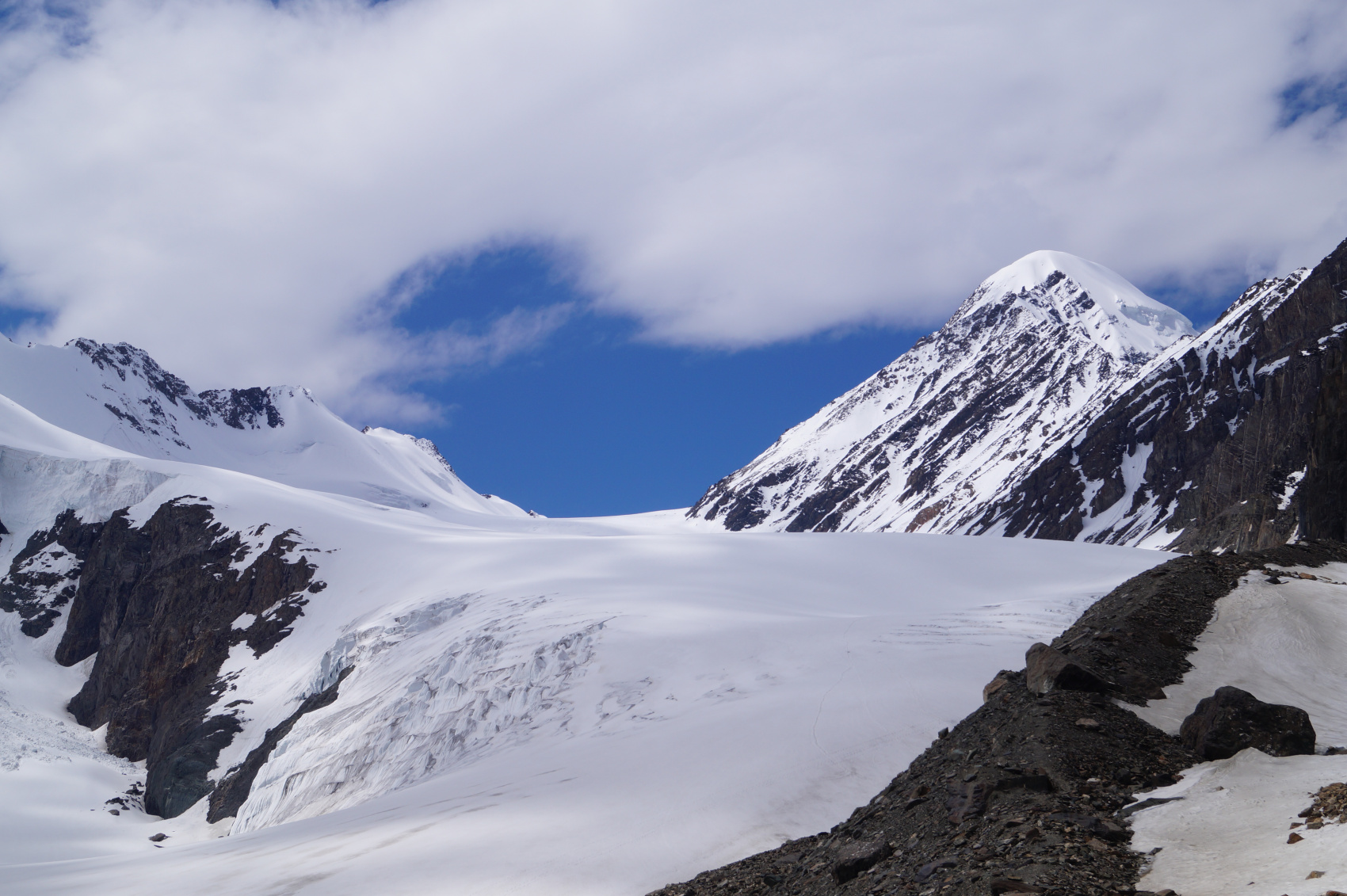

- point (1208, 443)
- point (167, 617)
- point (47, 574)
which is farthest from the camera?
point (1208, 443)

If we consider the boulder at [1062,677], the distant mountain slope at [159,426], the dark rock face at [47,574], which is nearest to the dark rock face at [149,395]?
the distant mountain slope at [159,426]

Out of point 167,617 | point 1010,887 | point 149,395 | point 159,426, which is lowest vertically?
point 1010,887

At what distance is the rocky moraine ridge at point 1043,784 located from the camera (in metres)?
8.03

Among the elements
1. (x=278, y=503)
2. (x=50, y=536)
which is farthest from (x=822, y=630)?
(x=50, y=536)

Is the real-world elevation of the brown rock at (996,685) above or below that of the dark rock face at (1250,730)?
above

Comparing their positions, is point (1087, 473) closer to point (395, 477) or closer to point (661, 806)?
point (395, 477)

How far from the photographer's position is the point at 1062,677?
12.1m

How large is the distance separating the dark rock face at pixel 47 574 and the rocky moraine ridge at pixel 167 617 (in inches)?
3.2

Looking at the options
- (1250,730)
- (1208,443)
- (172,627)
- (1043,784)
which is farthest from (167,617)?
(1208,443)

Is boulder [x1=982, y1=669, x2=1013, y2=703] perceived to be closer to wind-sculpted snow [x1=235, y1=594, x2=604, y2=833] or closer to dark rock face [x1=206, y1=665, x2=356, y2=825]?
wind-sculpted snow [x1=235, y1=594, x2=604, y2=833]

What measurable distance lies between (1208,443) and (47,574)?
453 ft

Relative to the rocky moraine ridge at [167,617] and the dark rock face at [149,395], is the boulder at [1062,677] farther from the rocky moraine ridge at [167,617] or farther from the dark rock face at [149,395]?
the dark rock face at [149,395]

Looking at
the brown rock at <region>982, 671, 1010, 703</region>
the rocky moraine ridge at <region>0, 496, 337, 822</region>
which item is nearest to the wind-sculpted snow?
the rocky moraine ridge at <region>0, 496, 337, 822</region>

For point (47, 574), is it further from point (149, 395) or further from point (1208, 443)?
point (1208, 443)
